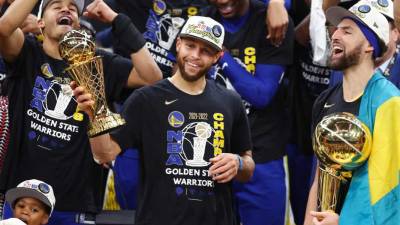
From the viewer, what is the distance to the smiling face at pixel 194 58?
6707mm

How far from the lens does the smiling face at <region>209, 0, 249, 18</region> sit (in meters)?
7.91

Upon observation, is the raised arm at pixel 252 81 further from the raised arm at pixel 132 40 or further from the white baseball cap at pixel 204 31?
the white baseball cap at pixel 204 31

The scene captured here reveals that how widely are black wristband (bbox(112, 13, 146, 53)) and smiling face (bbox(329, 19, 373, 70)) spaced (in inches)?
56.8

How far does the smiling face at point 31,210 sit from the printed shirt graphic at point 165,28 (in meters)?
1.62

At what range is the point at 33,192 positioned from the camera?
692 cm

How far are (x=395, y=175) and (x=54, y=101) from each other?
2443mm

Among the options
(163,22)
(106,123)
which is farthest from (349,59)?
(163,22)

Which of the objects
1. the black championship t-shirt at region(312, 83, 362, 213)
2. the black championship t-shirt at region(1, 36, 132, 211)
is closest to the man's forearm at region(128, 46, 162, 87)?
the black championship t-shirt at region(1, 36, 132, 211)

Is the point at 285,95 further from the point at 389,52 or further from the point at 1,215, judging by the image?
the point at 1,215

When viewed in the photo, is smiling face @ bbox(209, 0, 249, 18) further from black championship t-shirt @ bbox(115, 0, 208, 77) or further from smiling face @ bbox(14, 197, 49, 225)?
smiling face @ bbox(14, 197, 49, 225)

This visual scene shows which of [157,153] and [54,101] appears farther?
[54,101]

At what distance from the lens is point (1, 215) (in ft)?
24.2

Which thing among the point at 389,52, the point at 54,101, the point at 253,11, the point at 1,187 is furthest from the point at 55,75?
the point at 389,52

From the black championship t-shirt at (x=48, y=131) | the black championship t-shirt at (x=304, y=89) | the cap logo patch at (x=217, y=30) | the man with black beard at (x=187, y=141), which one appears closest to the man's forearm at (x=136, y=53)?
the black championship t-shirt at (x=48, y=131)
